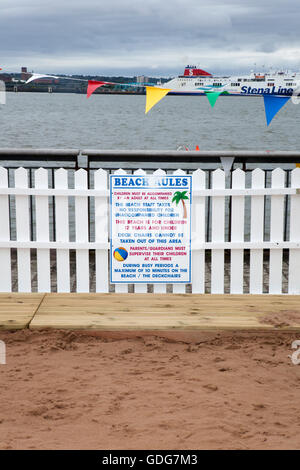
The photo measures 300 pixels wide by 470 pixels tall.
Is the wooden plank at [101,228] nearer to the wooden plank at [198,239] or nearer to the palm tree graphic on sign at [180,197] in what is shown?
the palm tree graphic on sign at [180,197]

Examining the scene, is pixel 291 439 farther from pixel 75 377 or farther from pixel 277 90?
pixel 277 90

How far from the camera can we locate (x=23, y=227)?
21.9 feet

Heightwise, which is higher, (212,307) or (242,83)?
(242,83)

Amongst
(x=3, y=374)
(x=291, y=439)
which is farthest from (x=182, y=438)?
(x=3, y=374)

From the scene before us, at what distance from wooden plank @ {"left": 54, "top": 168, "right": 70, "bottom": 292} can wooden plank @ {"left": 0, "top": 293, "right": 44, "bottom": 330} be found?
3.15 ft

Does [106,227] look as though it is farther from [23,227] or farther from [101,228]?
[23,227]

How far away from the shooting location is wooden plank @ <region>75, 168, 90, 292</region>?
6.54m

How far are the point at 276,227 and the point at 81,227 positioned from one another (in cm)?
204

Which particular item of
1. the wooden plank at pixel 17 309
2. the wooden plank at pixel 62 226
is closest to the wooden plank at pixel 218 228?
the wooden plank at pixel 62 226

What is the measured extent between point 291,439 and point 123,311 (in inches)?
87.8

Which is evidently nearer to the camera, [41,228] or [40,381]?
[40,381]

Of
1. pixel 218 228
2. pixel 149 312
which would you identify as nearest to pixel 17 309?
pixel 149 312

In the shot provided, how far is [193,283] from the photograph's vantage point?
21.8 ft

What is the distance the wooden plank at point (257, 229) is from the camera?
6.61 metres
